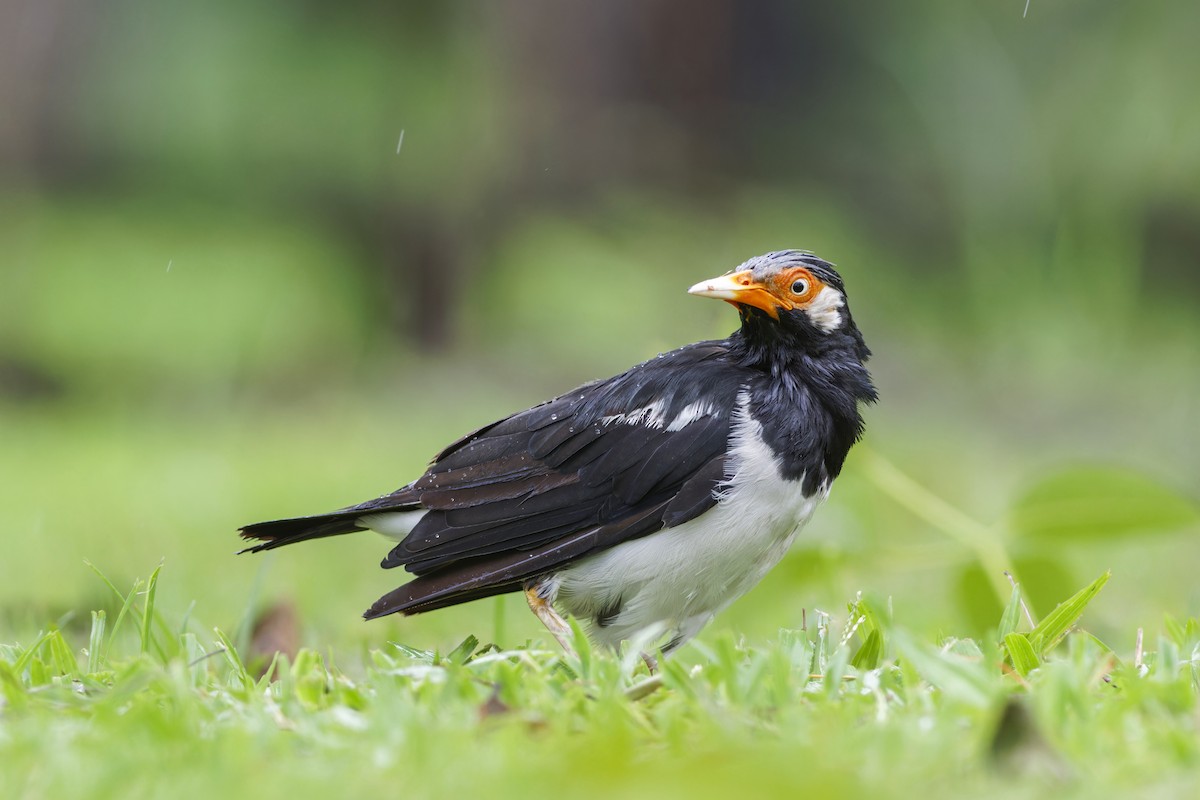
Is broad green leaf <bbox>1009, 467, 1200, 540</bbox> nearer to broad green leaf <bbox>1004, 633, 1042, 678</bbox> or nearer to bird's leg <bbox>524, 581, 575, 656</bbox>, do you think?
broad green leaf <bbox>1004, 633, 1042, 678</bbox>

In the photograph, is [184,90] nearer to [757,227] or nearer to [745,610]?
[757,227]

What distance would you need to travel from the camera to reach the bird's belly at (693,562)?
3.56m

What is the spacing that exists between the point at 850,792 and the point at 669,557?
1797mm

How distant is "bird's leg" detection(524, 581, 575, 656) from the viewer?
11.2 ft

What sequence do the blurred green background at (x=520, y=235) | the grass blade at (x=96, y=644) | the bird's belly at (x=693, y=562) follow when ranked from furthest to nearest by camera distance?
the blurred green background at (x=520, y=235)
the bird's belly at (x=693, y=562)
the grass blade at (x=96, y=644)

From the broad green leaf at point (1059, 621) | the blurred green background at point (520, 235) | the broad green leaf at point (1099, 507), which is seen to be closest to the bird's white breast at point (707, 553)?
the broad green leaf at point (1059, 621)

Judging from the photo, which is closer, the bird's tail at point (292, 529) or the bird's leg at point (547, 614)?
the bird's leg at point (547, 614)

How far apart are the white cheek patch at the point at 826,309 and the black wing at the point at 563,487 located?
0.27m

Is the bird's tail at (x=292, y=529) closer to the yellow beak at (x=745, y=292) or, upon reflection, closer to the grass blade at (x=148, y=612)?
the grass blade at (x=148, y=612)

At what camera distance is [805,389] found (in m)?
3.81

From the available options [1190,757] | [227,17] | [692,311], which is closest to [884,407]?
[692,311]

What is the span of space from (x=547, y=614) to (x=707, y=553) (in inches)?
16.6

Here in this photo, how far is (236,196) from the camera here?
12898mm

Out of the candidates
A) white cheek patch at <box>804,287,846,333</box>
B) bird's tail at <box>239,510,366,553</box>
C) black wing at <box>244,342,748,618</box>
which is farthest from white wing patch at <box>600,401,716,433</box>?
bird's tail at <box>239,510,366,553</box>
